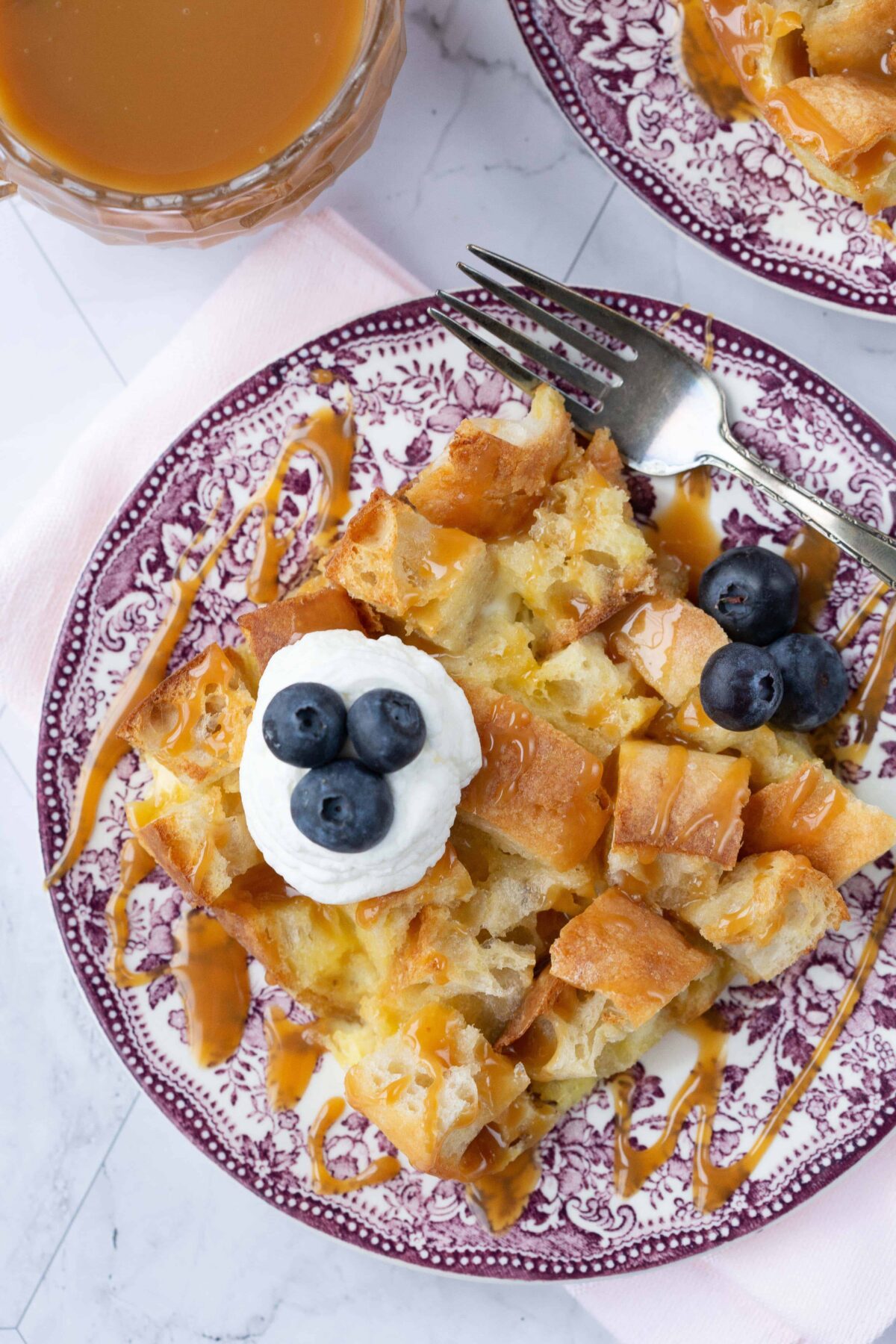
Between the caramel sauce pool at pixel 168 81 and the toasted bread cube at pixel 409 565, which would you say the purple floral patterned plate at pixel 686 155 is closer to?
the caramel sauce pool at pixel 168 81

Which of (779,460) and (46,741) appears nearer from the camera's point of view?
(779,460)

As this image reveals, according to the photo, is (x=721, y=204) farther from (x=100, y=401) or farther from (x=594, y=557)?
(x=100, y=401)

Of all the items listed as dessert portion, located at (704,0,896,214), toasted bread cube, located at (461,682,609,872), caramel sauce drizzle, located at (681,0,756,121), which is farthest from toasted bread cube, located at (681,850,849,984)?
caramel sauce drizzle, located at (681,0,756,121)

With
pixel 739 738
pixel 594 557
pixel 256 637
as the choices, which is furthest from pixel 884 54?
pixel 256 637

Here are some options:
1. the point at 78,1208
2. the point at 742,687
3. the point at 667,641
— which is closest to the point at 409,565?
the point at 667,641

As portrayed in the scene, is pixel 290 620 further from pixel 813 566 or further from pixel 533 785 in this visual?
pixel 813 566
